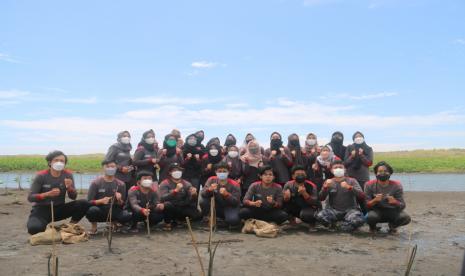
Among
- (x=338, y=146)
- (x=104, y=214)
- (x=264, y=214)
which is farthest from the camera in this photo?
(x=338, y=146)

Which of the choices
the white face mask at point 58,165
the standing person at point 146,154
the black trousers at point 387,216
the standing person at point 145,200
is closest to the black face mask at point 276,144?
the black trousers at point 387,216

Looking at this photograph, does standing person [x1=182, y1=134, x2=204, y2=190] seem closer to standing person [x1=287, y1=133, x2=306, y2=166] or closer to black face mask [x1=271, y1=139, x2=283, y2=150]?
black face mask [x1=271, y1=139, x2=283, y2=150]

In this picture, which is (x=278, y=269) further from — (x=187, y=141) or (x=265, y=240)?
(x=187, y=141)

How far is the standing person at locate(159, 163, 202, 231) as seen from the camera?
8.86 meters

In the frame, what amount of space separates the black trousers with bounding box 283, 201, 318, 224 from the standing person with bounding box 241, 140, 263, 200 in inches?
42.1

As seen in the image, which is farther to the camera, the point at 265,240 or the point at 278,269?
the point at 265,240

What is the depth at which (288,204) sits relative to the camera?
9.09 metres

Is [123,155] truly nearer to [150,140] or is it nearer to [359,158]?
[150,140]

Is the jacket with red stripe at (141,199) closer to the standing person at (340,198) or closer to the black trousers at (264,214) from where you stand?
the black trousers at (264,214)

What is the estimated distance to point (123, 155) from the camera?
9.41 metres

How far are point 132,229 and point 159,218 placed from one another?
2.22 feet

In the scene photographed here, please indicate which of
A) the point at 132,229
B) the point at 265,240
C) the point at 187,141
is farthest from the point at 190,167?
the point at 265,240

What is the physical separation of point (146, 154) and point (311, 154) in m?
3.94

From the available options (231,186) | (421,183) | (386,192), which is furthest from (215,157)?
(421,183)
